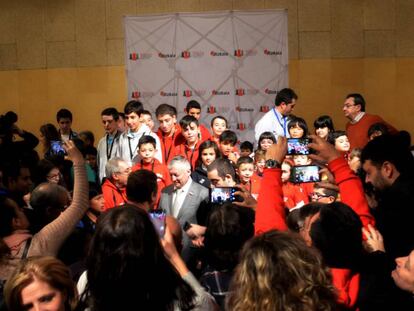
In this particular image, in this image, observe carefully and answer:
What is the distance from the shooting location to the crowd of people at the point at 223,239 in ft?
8.22

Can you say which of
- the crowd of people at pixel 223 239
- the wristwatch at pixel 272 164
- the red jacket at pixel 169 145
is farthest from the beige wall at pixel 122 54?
the wristwatch at pixel 272 164

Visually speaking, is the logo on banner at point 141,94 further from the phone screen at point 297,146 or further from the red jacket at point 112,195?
the phone screen at point 297,146

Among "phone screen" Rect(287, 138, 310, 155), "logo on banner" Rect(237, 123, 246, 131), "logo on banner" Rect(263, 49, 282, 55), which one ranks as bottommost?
"phone screen" Rect(287, 138, 310, 155)

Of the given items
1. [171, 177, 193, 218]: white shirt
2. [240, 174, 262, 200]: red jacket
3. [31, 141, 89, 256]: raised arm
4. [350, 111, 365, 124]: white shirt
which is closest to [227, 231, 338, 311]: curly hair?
[31, 141, 89, 256]: raised arm

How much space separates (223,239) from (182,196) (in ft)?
8.28

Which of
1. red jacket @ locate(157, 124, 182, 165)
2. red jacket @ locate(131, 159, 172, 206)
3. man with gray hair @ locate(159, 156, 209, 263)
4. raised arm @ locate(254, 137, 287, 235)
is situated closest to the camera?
raised arm @ locate(254, 137, 287, 235)

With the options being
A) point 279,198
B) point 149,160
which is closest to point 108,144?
point 149,160

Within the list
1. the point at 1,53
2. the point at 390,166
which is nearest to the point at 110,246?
the point at 390,166

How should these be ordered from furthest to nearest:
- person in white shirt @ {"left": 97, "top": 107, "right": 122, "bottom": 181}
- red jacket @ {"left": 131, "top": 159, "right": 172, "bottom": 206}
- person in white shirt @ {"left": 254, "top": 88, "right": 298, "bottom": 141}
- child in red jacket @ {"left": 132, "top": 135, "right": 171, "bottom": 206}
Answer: person in white shirt @ {"left": 97, "top": 107, "right": 122, "bottom": 181}, person in white shirt @ {"left": 254, "top": 88, "right": 298, "bottom": 141}, child in red jacket @ {"left": 132, "top": 135, "right": 171, "bottom": 206}, red jacket @ {"left": 131, "top": 159, "right": 172, "bottom": 206}

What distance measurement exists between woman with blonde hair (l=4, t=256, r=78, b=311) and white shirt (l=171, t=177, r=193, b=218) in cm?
302

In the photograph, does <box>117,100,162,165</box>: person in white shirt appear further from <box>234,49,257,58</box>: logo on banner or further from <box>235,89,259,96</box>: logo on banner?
<box>234,49,257,58</box>: logo on banner

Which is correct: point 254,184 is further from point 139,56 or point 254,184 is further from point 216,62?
point 139,56

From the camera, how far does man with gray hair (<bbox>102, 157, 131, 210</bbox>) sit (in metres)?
6.41

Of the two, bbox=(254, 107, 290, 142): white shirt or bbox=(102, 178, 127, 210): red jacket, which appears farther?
bbox=(254, 107, 290, 142): white shirt
